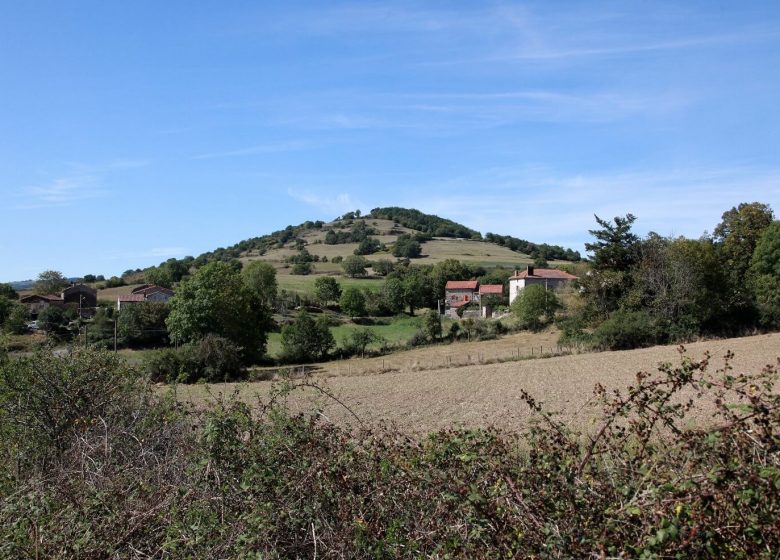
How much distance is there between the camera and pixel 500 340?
5706cm

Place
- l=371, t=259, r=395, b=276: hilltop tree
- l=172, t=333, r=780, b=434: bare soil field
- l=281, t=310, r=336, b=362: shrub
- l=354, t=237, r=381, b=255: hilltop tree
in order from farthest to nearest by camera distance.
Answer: l=354, t=237, r=381, b=255: hilltop tree, l=371, t=259, r=395, b=276: hilltop tree, l=281, t=310, r=336, b=362: shrub, l=172, t=333, r=780, b=434: bare soil field

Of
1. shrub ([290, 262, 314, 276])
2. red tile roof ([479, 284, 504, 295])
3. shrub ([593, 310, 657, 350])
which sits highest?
shrub ([290, 262, 314, 276])

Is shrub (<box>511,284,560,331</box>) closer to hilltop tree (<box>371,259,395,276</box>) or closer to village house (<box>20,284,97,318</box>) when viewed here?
hilltop tree (<box>371,259,395,276</box>)

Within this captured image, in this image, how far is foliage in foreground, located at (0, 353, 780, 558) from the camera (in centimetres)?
230

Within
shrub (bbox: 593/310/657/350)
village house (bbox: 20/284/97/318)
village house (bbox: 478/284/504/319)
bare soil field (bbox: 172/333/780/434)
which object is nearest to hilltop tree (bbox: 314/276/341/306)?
village house (bbox: 478/284/504/319)

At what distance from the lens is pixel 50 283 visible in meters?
88.9

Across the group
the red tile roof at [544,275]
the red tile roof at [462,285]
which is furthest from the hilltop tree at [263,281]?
the red tile roof at [544,275]

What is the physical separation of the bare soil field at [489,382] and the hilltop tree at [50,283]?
5598cm

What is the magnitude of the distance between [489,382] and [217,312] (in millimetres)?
25036

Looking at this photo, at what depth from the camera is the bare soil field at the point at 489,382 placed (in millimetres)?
24625

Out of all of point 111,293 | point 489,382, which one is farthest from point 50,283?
point 489,382

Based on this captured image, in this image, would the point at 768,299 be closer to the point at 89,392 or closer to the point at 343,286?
the point at 89,392

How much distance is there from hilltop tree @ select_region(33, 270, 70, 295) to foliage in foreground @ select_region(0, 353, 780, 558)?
A: 89570 millimetres

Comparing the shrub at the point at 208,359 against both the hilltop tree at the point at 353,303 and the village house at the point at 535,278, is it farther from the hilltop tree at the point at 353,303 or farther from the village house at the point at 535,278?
the village house at the point at 535,278
